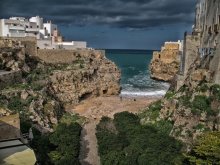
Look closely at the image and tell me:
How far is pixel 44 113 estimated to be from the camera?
119ft

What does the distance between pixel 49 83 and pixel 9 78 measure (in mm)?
7060

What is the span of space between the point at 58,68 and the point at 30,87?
41.4ft

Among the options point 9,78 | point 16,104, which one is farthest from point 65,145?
point 9,78

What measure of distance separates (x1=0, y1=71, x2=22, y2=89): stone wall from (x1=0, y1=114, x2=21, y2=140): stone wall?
17.7 meters

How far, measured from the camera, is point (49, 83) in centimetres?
4500

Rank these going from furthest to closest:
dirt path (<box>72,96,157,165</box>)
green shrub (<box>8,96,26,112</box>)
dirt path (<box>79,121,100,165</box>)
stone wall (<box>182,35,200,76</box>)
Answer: stone wall (<box>182,35,200,76</box>) → green shrub (<box>8,96,26,112</box>) → dirt path (<box>72,96,157,165</box>) → dirt path (<box>79,121,100,165</box>)

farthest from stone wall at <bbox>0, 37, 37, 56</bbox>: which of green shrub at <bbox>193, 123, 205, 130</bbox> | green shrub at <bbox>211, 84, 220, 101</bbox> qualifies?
green shrub at <bbox>193, 123, 205, 130</bbox>

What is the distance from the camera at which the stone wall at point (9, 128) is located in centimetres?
1925

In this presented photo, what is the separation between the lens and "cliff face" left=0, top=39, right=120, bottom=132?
34406 mm

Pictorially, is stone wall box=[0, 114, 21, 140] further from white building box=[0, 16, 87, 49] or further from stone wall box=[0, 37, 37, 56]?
white building box=[0, 16, 87, 49]

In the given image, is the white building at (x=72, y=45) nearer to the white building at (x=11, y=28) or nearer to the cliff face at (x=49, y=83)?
the cliff face at (x=49, y=83)

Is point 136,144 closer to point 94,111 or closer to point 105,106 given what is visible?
point 94,111

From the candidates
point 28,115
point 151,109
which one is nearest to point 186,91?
point 151,109

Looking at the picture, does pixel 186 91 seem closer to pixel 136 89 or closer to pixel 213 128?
pixel 213 128
